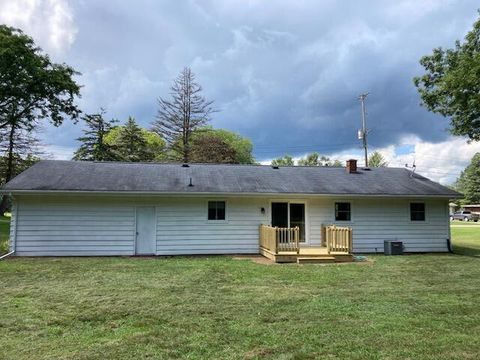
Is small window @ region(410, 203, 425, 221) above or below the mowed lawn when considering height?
above

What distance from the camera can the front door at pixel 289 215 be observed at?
1537 cm

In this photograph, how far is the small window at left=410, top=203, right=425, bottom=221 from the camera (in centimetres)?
1616

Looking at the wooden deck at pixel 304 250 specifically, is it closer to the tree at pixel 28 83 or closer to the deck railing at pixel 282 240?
the deck railing at pixel 282 240

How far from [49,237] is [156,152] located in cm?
2812

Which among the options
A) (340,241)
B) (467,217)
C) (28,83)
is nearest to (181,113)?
(28,83)

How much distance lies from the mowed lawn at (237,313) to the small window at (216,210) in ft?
12.3

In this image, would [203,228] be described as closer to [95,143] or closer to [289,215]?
[289,215]

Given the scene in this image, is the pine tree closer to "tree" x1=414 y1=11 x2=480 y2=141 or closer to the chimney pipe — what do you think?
the chimney pipe

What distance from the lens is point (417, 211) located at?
16219 mm

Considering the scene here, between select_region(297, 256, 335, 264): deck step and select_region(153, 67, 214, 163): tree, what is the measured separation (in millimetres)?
26339

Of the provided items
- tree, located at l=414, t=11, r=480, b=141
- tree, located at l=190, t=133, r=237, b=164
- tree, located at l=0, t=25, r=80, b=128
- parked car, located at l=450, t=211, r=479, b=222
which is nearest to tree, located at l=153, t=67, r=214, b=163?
tree, located at l=190, t=133, r=237, b=164

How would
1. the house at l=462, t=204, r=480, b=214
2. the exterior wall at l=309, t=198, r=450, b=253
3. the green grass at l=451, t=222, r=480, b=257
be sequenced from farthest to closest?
the house at l=462, t=204, r=480, b=214
the green grass at l=451, t=222, r=480, b=257
the exterior wall at l=309, t=198, r=450, b=253

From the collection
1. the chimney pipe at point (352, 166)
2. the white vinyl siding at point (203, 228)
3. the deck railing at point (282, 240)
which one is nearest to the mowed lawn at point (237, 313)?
the deck railing at point (282, 240)

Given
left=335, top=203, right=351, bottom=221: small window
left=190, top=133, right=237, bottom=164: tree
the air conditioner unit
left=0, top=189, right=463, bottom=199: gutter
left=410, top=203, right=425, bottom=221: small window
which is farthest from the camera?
left=190, top=133, right=237, bottom=164: tree
